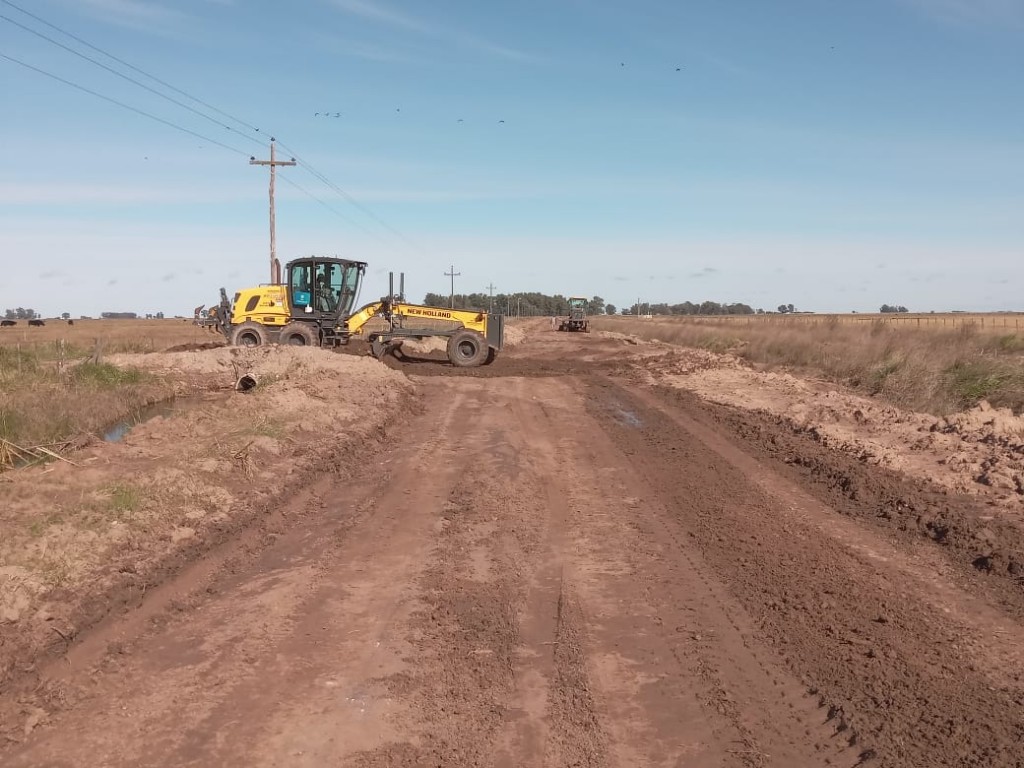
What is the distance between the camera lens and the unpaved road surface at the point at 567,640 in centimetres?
404

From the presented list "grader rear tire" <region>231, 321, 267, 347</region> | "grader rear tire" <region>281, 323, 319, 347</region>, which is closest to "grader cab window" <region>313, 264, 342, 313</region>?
"grader rear tire" <region>281, 323, 319, 347</region>

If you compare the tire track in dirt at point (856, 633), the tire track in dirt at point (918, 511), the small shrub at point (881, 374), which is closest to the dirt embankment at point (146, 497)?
the tire track in dirt at point (856, 633)

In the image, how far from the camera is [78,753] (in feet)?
12.7

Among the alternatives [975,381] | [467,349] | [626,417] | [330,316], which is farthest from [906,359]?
[330,316]

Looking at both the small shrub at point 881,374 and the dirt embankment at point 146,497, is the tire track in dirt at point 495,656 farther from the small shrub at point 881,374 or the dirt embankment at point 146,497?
the small shrub at point 881,374

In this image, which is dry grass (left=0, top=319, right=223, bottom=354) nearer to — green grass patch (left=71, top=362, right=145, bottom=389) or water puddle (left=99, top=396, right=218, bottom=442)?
green grass patch (left=71, top=362, right=145, bottom=389)

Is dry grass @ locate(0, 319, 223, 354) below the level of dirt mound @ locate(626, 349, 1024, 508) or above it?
below

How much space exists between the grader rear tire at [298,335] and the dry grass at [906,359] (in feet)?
53.1

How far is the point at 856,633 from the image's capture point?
5375 mm

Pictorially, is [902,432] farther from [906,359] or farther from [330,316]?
[330,316]

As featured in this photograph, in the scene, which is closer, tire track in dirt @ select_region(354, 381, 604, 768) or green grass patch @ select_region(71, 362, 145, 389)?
tire track in dirt @ select_region(354, 381, 604, 768)

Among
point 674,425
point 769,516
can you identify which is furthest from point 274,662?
point 674,425

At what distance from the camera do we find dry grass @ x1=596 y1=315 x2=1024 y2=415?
17.3m

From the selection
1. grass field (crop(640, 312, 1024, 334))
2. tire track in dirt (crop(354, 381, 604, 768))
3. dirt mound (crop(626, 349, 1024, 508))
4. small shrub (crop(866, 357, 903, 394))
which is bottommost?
tire track in dirt (crop(354, 381, 604, 768))
